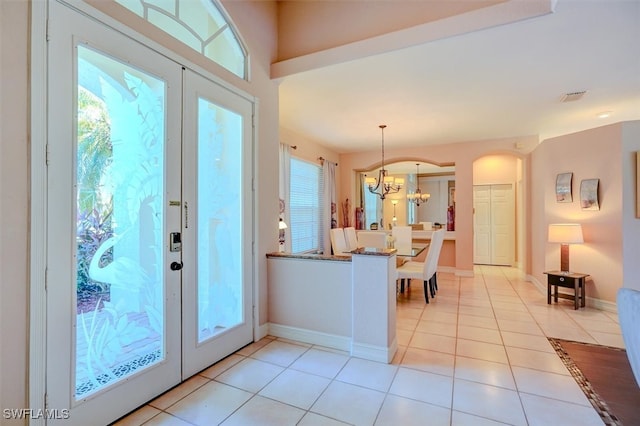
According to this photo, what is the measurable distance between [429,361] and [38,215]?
9.56 feet

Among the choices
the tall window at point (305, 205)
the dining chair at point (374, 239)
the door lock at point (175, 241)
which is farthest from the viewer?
the tall window at point (305, 205)

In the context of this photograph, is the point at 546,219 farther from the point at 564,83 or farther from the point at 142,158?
the point at 142,158

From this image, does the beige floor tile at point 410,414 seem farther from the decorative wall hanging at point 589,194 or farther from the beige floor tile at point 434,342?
the decorative wall hanging at point 589,194

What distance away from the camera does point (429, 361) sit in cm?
258

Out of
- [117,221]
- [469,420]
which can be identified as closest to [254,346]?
[117,221]

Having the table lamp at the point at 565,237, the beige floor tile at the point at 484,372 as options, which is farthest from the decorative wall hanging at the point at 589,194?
the beige floor tile at the point at 484,372

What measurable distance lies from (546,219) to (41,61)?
20.2 feet

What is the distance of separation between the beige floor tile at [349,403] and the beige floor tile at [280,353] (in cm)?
54

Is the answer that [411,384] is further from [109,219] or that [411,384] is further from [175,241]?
[109,219]

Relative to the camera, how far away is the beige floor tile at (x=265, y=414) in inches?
71.7

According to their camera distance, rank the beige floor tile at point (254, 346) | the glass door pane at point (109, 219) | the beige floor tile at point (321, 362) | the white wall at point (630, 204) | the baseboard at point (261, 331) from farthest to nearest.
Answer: the white wall at point (630, 204), the baseboard at point (261, 331), the beige floor tile at point (254, 346), the beige floor tile at point (321, 362), the glass door pane at point (109, 219)

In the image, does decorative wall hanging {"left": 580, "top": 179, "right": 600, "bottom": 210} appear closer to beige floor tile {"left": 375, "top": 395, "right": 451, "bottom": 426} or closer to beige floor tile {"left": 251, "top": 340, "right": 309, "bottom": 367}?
beige floor tile {"left": 375, "top": 395, "right": 451, "bottom": 426}

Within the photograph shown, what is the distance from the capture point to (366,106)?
13.8ft

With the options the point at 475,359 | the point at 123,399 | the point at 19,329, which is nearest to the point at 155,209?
the point at 19,329
